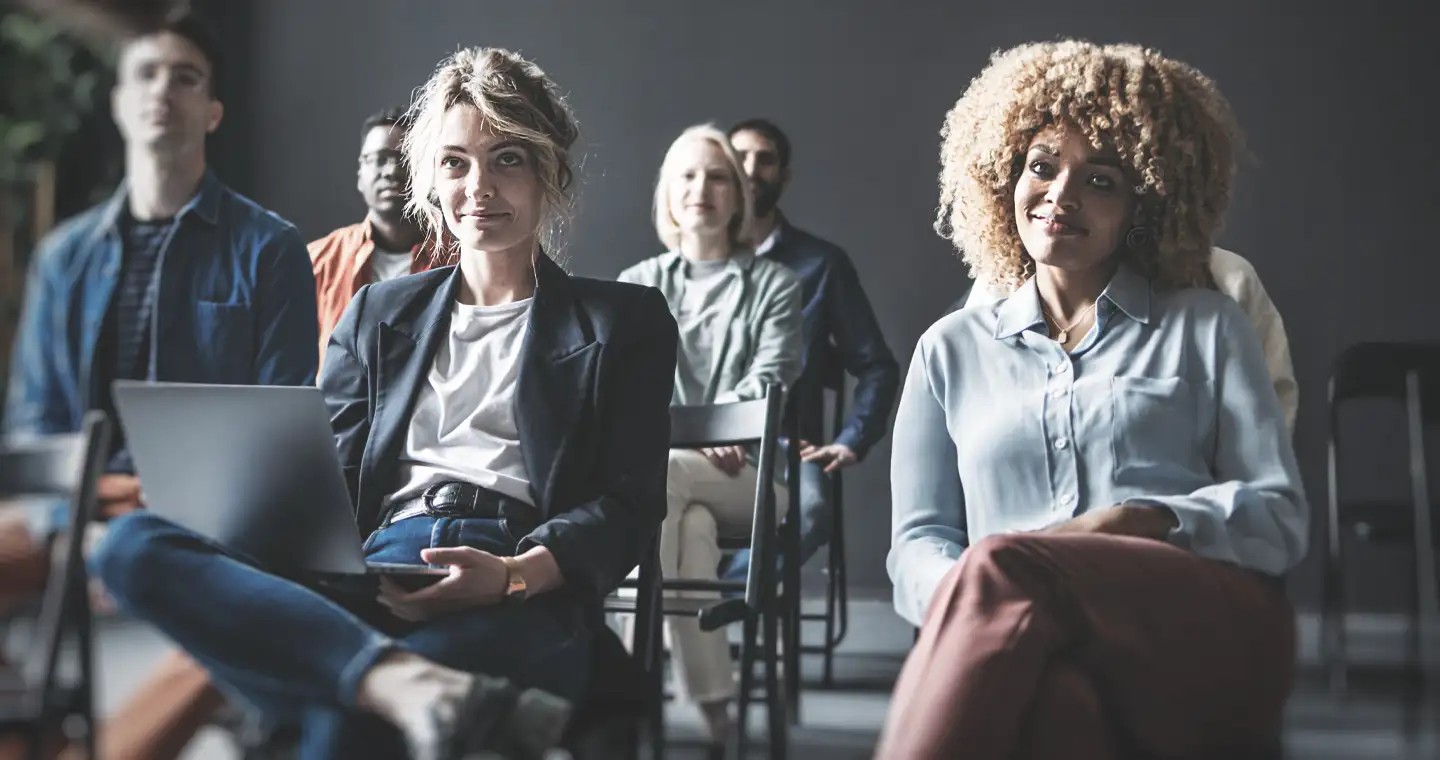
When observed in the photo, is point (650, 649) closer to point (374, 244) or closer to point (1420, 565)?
point (374, 244)

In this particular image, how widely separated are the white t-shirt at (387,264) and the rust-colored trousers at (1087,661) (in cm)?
117

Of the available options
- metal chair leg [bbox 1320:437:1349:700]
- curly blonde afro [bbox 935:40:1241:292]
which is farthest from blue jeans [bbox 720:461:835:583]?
curly blonde afro [bbox 935:40:1241:292]

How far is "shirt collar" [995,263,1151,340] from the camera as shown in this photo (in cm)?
133

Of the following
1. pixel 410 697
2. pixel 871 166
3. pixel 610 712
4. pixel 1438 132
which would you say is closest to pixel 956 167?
pixel 610 712

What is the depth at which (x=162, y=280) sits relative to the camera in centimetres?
Answer: 173

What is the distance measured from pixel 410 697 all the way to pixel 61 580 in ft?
1.77

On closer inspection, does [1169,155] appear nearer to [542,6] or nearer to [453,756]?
[453,756]

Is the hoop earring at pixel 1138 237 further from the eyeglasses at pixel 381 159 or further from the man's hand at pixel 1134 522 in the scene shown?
the eyeglasses at pixel 381 159

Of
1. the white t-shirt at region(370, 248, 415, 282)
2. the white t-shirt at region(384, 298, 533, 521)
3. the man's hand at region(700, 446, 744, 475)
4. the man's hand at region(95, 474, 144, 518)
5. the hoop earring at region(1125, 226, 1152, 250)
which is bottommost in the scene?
the man's hand at region(700, 446, 744, 475)

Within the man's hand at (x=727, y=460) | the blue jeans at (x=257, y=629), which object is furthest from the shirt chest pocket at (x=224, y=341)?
the man's hand at (x=727, y=460)

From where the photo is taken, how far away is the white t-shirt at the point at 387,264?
6.51ft

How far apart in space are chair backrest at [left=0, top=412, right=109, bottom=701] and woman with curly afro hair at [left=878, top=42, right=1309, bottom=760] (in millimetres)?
750

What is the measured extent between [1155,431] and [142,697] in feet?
3.48

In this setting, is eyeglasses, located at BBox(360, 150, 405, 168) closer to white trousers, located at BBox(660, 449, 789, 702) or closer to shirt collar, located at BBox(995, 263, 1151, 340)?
white trousers, located at BBox(660, 449, 789, 702)
